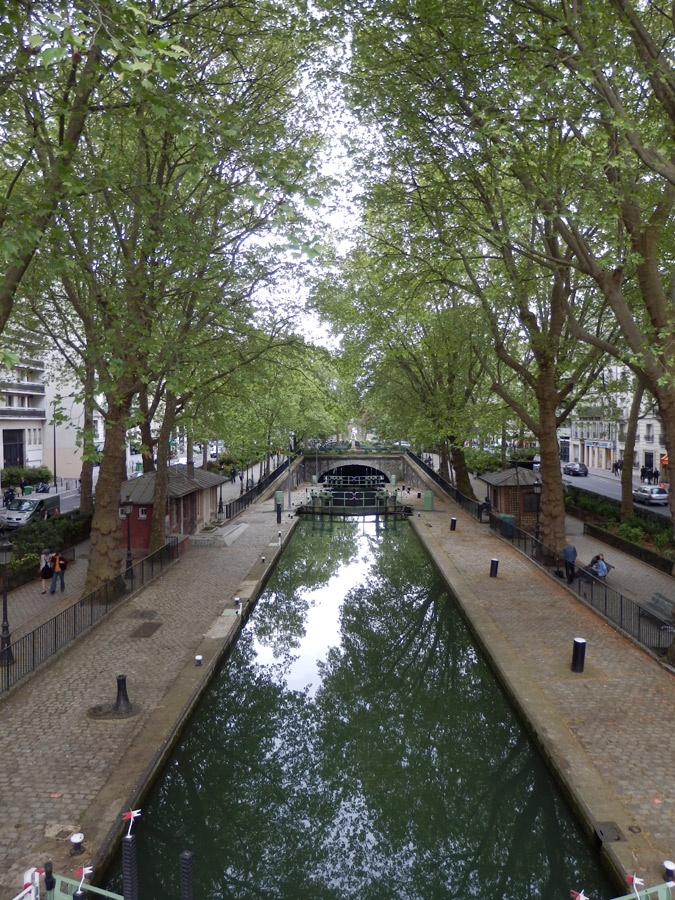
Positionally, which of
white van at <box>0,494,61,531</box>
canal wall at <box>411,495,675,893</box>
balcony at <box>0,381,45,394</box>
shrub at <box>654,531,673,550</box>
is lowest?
canal wall at <box>411,495,675,893</box>

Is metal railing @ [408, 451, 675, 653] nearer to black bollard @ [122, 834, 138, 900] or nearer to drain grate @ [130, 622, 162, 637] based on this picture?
black bollard @ [122, 834, 138, 900]

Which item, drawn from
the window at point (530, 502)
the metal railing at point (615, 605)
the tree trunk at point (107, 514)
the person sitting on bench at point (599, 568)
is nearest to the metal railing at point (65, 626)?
the tree trunk at point (107, 514)

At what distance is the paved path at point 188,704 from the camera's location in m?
7.62

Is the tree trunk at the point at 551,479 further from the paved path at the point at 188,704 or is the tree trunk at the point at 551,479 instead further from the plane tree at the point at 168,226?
the plane tree at the point at 168,226

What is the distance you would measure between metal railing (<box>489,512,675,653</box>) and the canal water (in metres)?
3.75

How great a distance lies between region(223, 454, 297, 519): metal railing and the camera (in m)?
35.5

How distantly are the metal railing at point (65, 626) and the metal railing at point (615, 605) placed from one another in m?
13.2

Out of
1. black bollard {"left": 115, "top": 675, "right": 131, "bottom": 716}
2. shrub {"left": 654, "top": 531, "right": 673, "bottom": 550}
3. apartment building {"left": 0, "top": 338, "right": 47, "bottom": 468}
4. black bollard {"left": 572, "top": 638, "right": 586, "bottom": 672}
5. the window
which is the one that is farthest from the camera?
apartment building {"left": 0, "top": 338, "right": 47, "bottom": 468}

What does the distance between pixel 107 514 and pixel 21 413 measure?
144 ft

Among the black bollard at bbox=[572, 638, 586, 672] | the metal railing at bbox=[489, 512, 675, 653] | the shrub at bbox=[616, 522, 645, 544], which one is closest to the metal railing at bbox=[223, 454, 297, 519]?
the metal railing at bbox=[489, 512, 675, 653]

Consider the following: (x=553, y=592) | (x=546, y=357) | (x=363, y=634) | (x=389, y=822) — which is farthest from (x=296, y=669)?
(x=546, y=357)

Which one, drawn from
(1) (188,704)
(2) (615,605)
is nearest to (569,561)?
(2) (615,605)

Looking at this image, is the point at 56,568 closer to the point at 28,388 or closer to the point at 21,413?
the point at 21,413

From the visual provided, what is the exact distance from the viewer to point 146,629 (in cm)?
1534
